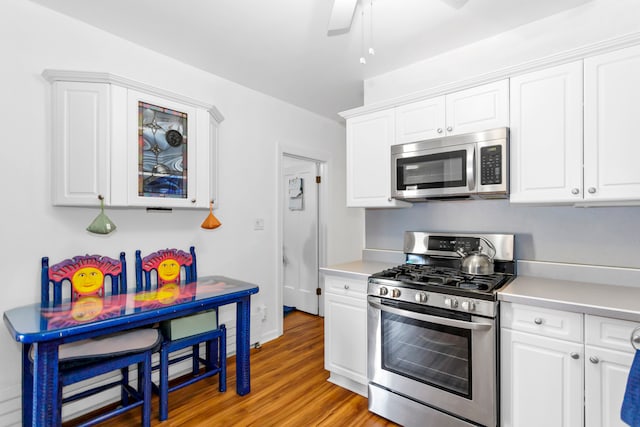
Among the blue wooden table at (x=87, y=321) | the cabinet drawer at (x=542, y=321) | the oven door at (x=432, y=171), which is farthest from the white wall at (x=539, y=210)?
the blue wooden table at (x=87, y=321)

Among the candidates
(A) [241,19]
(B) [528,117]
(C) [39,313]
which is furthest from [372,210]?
(C) [39,313]

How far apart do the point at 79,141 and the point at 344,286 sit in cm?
201

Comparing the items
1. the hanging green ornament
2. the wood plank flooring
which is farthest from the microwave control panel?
the hanging green ornament

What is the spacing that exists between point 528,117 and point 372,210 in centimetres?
144

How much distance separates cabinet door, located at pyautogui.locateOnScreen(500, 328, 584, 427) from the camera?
5.07ft

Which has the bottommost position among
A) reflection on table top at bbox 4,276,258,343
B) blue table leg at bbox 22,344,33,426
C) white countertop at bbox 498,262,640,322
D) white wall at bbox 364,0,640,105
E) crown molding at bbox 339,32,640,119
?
blue table leg at bbox 22,344,33,426

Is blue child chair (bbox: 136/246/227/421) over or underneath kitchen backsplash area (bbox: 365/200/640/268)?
underneath

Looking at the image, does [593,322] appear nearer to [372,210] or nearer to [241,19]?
[372,210]

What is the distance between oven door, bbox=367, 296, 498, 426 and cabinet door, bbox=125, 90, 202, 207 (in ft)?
5.30

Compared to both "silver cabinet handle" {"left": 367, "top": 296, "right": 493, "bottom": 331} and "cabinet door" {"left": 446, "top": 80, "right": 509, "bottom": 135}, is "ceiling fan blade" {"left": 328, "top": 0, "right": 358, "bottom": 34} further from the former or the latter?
"silver cabinet handle" {"left": 367, "top": 296, "right": 493, "bottom": 331}

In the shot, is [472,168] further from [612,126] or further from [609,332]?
[609,332]

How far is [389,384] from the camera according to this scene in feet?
6.90

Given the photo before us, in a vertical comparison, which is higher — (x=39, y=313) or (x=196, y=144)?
(x=196, y=144)

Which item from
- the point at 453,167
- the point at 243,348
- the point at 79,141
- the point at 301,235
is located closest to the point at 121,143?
the point at 79,141
